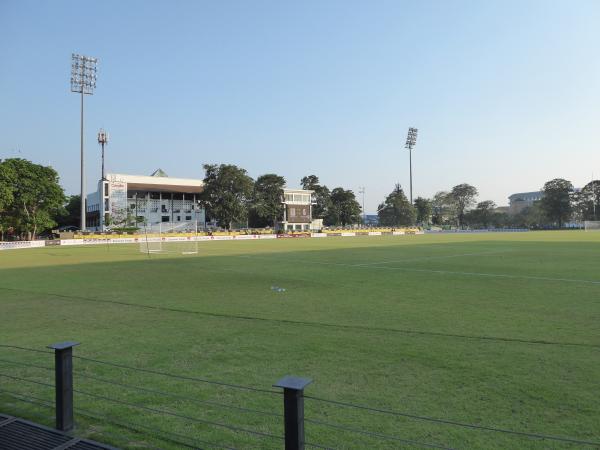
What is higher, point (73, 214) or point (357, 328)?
point (73, 214)

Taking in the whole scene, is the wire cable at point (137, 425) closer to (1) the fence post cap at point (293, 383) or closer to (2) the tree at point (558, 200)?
(1) the fence post cap at point (293, 383)

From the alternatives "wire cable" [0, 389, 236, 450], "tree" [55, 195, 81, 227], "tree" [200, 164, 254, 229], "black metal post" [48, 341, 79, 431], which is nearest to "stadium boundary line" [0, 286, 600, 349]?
"wire cable" [0, 389, 236, 450]

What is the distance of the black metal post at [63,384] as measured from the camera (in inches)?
157

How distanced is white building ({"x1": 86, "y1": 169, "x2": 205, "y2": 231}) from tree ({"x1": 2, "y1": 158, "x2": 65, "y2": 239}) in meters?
21.8

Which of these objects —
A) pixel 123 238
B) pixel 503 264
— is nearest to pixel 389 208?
pixel 123 238

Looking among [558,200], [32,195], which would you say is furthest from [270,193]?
[558,200]

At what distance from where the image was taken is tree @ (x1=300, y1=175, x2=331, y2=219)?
360ft

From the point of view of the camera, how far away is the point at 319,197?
110 meters

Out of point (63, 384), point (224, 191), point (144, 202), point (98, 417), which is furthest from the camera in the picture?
point (144, 202)

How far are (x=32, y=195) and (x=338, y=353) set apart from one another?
191ft

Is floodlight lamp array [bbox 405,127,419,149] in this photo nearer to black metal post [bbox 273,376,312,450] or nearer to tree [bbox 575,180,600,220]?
tree [bbox 575,180,600,220]

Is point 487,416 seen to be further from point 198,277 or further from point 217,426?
point 198,277

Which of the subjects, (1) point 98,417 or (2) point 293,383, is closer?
(2) point 293,383

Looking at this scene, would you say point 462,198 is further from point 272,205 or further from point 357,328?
point 357,328
